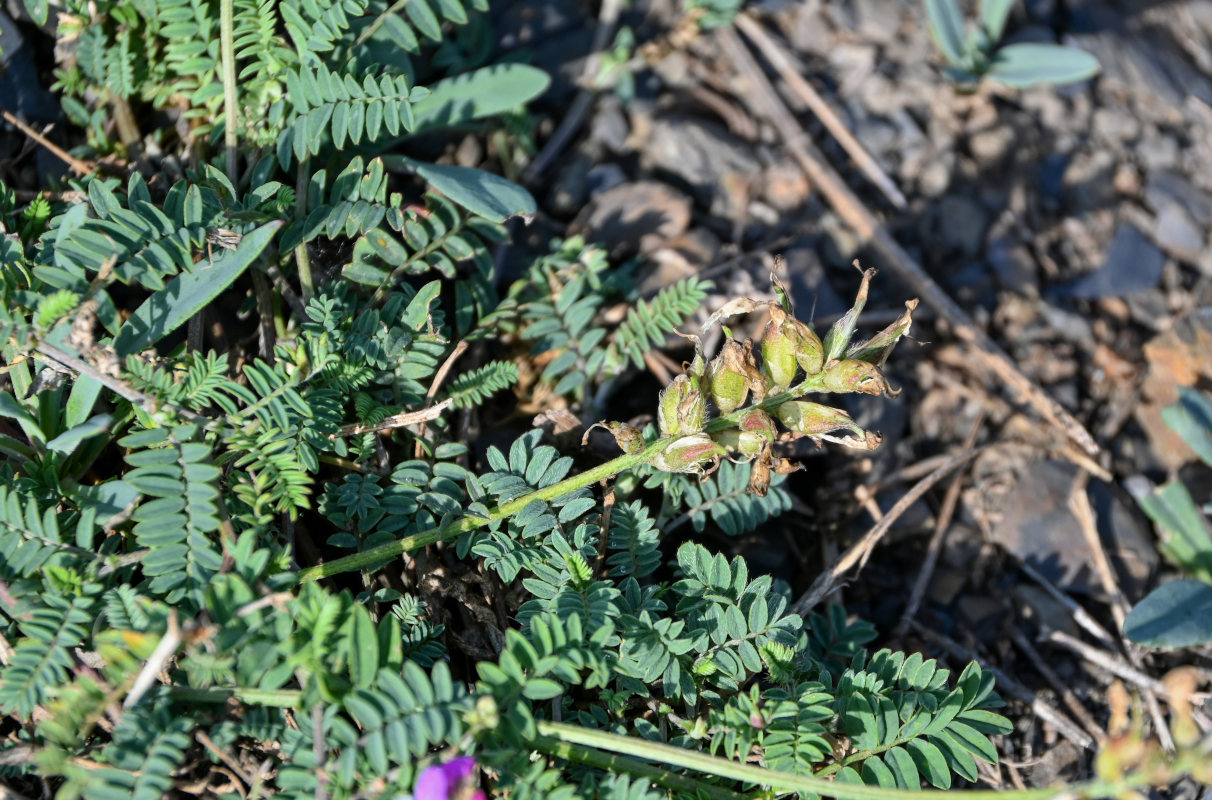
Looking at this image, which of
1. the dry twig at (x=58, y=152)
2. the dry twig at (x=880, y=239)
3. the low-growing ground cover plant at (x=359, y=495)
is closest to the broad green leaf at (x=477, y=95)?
Answer: the low-growing ground cover plant at (x=359, y=495)

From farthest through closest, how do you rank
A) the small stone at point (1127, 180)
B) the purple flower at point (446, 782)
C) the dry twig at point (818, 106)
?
the small stone at point (1127, 180) < the dry twig at point (818, 106) < the purple flower at point (446, 782)

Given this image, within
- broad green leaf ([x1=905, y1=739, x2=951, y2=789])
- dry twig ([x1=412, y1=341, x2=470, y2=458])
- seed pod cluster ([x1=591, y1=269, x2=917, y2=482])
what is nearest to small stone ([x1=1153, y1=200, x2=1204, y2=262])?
seed pod cluster ([x1=591, y1=269, x2=917, y2=482])

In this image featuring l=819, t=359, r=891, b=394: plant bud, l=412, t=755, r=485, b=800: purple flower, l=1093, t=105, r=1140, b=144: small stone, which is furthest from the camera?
l=1093, t=105, r=1140, b=144: small stone

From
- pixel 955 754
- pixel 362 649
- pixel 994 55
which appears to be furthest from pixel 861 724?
pixel 994 55

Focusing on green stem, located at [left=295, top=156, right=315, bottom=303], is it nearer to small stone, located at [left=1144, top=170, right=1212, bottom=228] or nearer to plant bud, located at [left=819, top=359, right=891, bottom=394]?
plant bud, located at [left=819, top=359, right=891, bottom=394]

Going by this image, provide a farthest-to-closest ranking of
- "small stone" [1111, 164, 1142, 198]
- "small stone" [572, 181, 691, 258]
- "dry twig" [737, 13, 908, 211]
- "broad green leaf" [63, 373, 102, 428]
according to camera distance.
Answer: "small stone" [1111, 164, 1142, 198], "dry twig" [737, 13, 908, 211], "small stone" [572, 181, 691, 258], "broad green leaf" [63, 373, 102, 428]

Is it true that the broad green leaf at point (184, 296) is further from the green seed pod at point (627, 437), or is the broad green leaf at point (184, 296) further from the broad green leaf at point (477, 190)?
the green seed pod at point (627, 437)

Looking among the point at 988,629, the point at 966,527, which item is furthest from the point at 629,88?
the point at 988,629
